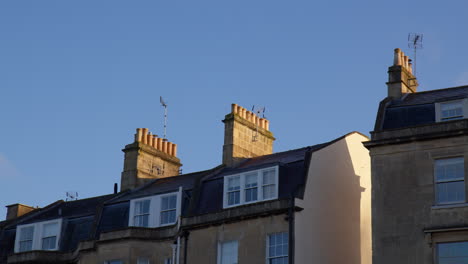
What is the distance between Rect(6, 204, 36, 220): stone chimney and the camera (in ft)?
180

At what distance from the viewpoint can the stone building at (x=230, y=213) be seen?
3925 cm

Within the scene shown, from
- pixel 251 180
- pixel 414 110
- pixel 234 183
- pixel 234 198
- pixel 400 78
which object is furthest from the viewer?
pixel 234 183

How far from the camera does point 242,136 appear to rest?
47188mm

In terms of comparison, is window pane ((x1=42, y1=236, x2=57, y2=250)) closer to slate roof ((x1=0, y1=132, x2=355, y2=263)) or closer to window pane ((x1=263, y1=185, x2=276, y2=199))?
slate roof ((x1=0, y1=132, x2=355, y2=263))

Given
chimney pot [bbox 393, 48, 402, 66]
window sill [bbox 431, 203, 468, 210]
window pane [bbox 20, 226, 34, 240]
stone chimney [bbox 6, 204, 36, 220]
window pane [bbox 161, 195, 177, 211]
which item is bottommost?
window sill [bbox 431, 203, 468, 210]

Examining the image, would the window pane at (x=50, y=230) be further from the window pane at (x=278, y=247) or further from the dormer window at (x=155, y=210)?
the window pane at (x=278, y=247)

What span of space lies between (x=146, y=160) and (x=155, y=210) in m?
7.03

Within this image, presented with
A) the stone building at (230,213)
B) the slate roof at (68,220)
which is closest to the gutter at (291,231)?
the stone building at (230,213)

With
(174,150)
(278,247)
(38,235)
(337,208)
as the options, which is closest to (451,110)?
(337,208)

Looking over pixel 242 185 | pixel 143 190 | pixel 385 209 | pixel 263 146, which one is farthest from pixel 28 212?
pixel 385 209

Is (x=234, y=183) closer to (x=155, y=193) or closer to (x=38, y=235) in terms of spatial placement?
(x=155, y=193)

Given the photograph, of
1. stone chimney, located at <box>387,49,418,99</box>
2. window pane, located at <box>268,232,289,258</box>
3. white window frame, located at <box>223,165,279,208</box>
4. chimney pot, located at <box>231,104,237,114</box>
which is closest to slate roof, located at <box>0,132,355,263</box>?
white window frame, located at <box>223,165,279,208</box>

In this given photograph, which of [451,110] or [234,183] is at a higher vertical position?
[451,110]

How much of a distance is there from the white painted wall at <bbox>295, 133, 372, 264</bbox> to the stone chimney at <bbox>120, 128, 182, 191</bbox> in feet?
40.3
